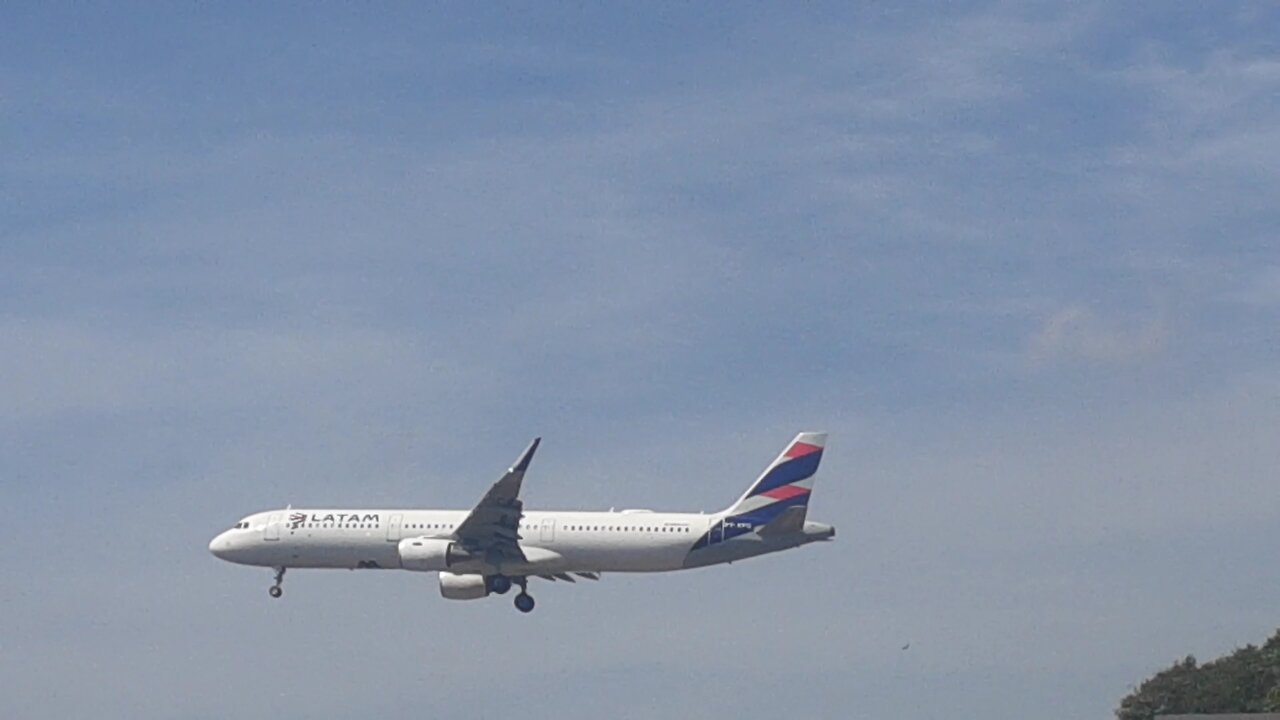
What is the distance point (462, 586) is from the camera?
391 feet

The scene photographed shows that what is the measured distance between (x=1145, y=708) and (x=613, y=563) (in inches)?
1605

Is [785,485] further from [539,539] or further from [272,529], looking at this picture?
[272,529]

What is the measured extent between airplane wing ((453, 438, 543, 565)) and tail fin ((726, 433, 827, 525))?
11060mm

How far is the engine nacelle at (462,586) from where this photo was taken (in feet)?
391

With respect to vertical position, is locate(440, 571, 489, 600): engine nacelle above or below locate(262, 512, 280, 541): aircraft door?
below

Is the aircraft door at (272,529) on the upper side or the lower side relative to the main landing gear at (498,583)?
upper

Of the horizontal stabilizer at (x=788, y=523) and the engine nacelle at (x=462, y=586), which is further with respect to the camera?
the engine nacelle at (x=462, y=586)

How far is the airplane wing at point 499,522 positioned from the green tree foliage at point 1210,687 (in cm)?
4478

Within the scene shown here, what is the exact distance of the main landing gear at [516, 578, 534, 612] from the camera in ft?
397

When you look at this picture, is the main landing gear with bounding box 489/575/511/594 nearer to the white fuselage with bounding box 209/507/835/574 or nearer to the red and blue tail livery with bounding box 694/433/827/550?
the white fuselage with bounding box 209/507/835/574

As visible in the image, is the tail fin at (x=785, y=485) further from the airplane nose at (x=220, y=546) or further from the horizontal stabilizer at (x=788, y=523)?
A: the airplane nose at (x=220, y=546)

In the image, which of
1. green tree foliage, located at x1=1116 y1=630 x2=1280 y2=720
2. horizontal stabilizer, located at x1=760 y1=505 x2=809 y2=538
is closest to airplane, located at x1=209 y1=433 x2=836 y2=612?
horizontal stabilizer, located at x1=760 y1=505 x2=809 y2=538

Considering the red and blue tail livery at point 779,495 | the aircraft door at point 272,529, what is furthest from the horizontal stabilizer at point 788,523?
the aircraft door at point 272,529

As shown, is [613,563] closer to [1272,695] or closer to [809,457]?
[809,457]
